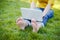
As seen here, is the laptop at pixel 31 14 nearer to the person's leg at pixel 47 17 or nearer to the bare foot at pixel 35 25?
the bare foot at pixel 35 25

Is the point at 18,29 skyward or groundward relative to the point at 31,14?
groundward

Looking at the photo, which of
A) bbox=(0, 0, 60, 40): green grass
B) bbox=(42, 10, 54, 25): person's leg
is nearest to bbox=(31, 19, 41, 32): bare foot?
bbox=(0, 0, 60, 40): green grass

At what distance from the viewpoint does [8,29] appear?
77.2 inches

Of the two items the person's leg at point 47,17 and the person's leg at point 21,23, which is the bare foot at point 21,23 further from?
the person's leg at point 47,17

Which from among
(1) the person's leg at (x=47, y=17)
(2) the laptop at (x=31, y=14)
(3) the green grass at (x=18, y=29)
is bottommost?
(3) the green grass at (x=18, y=29)

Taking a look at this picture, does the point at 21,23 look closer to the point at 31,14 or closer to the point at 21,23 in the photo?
the point at 21,23

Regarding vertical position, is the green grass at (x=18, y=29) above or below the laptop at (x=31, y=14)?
below

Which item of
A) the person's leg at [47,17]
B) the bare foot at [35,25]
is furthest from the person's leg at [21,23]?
the person's leg at [47,17]

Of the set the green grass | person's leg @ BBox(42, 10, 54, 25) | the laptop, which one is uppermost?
the laptop

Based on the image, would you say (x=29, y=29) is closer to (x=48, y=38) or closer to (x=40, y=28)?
(x=40, y=28)

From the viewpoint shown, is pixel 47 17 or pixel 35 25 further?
pixel 47 17

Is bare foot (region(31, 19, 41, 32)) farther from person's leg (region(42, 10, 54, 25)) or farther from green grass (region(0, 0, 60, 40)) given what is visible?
person's leg (region(42, 10, 54, 25))

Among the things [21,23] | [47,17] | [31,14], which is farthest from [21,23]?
[47,17]

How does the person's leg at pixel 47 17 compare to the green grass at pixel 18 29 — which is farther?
the person's leg at pixel 47 17
